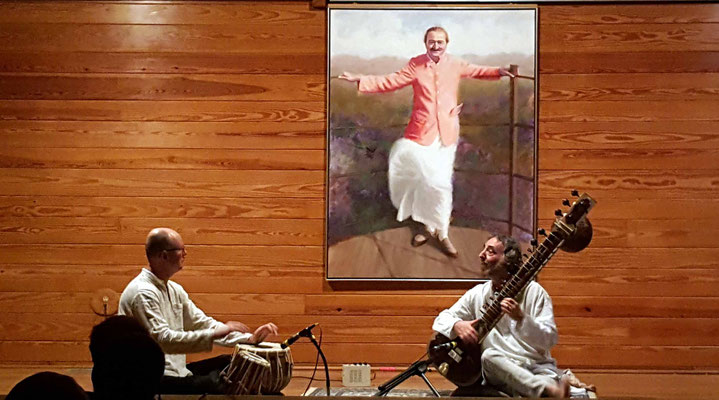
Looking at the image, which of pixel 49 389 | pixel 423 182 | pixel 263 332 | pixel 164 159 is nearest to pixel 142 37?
pixel 164 159

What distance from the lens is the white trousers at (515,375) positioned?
12.7ft

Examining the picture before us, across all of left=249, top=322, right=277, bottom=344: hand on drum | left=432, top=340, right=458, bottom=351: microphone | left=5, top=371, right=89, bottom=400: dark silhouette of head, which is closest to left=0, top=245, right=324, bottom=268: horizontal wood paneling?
left=432, top=340, right=458, bottom=351: microphone

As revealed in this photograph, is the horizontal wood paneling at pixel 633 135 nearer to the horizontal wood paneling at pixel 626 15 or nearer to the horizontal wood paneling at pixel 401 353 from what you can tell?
the horizontal wood paneling at pixel 626 15

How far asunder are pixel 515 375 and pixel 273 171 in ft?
7.41

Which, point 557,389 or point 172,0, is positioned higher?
point 172,0

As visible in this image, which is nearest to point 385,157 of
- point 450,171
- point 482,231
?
point 450,171

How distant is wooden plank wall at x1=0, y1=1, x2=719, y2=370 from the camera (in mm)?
5527

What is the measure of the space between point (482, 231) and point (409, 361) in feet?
2.99

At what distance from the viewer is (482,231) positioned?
18.1 ft

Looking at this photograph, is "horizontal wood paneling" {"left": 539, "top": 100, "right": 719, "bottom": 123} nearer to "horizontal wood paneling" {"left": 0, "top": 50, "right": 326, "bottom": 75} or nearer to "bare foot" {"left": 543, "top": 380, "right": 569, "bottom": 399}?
"horizontal wood paneling" {"left": 0, "top": 50, "right": 326, "bottom": 75}

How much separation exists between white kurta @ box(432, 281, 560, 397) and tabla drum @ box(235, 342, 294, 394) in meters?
0.81

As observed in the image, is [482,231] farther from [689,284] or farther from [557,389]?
[557,389]

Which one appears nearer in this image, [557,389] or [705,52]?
[557,389]

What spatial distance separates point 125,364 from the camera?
2.11 metres
